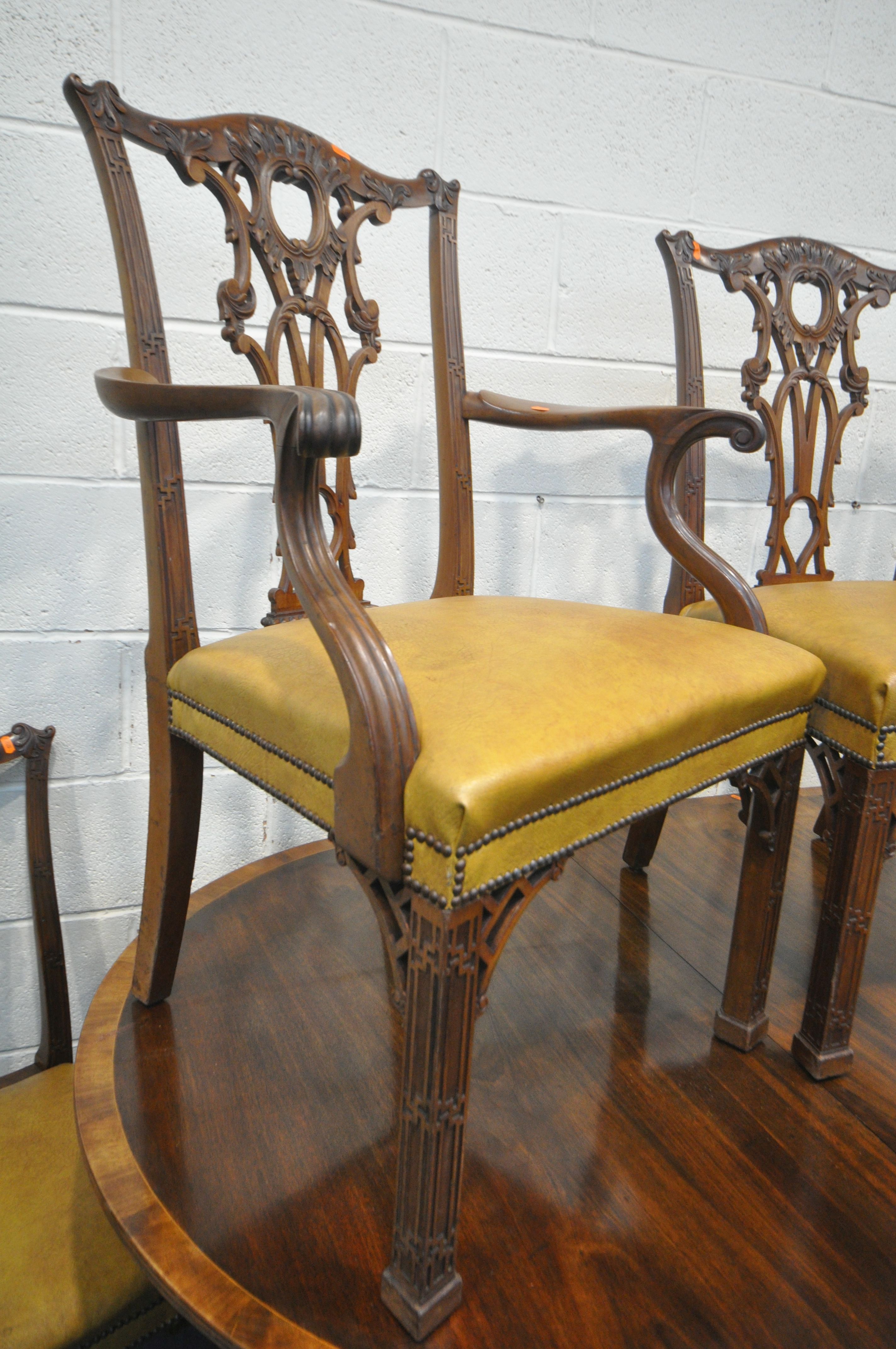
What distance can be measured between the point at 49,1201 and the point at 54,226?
4.15 ft

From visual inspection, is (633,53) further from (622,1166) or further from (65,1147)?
(65,1147)

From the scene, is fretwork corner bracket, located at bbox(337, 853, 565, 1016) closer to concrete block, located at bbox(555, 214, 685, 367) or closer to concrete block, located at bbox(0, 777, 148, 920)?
concrete block, located at bbox(0, 777, 148, 920)

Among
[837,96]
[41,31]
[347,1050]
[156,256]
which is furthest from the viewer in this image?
[837,96]

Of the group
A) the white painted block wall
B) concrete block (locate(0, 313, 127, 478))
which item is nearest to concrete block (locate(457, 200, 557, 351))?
the white painted block wall

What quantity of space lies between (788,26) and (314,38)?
84cm

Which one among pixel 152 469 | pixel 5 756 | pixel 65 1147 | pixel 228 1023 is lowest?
pixel 65 1147

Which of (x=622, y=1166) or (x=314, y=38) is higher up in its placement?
(x=314, y=38)

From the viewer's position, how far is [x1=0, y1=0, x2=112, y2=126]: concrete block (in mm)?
1087

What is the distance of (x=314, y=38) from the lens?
4.00 feet

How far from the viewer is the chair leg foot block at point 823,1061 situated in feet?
2.94

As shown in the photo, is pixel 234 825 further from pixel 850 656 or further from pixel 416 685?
pixel 850 656

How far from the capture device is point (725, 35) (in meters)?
1.44

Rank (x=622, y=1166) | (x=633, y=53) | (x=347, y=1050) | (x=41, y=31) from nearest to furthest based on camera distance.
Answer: (x=622, y=1166)
(x=347, y=1050)
(x=41, y=31)
(x=633, y=53)

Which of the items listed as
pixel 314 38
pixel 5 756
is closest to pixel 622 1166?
pixel 5 756
